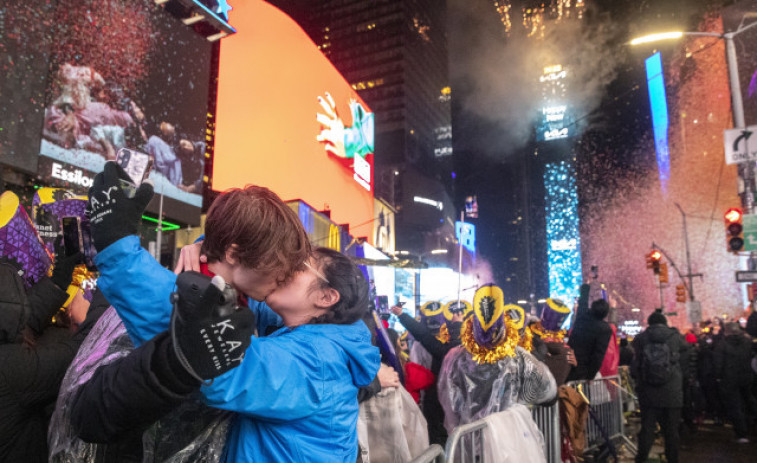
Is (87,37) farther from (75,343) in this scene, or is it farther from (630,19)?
(630,19)

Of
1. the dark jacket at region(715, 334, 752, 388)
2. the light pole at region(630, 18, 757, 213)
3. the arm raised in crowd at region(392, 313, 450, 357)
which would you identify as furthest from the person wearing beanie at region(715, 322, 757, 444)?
the arm raised in crowd at region(392, 313, 450, 357)

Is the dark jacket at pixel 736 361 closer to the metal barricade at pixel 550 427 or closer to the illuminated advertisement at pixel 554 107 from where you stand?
the metal barricade at pixel 550 427

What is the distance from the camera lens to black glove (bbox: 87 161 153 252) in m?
1.25

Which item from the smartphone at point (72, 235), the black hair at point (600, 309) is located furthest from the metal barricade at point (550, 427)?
the smartphone at point (72, 235)

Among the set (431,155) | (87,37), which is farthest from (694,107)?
(431,155)

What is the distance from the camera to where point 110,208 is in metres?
1.26

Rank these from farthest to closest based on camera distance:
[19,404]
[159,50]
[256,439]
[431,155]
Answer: [431,155], [159,50], [19,404], [256,439]

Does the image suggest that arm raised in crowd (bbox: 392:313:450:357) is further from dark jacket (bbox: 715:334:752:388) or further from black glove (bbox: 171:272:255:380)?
dark jacket (bbox: 715:334:752:388)

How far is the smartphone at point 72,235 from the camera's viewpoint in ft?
5.69

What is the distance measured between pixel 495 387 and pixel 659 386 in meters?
4.46

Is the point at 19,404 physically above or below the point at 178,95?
below

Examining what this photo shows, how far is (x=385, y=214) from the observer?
43094 millimetres

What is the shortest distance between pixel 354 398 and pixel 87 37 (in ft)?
50.0

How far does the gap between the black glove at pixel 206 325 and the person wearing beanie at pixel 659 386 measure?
7736mm
